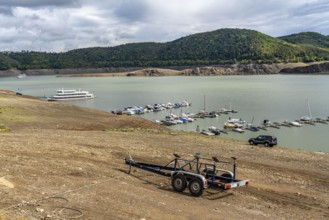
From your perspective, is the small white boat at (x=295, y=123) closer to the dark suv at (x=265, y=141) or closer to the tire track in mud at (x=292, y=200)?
the dark suv at (x=265, y=141)

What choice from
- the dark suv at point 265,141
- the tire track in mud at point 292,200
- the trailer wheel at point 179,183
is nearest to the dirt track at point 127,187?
the tire track in mud at point 292,200

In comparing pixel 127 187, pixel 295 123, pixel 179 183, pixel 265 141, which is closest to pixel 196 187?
pixel 179 183

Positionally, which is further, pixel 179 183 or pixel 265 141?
pixel 265 141

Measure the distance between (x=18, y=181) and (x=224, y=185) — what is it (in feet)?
25.2

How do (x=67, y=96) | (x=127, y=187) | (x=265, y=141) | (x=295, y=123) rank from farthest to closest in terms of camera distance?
(x=67, y=96) → (x=295, y=123) → (x=265, y=141) → (x=127, y=187)

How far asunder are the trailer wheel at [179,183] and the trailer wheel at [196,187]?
34 cm

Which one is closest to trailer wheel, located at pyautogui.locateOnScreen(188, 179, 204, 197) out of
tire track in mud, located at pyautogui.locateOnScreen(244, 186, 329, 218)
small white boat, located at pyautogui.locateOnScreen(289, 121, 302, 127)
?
tire track in mud, located at pyautogui.locateOnScreen(244, 186, 329, 218)

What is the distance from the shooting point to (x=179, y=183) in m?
13.9

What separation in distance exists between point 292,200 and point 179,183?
4.26 meters

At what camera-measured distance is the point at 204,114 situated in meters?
86.4

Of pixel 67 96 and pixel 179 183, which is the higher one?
pixel 179 183

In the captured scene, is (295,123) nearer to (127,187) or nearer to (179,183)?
(179,183)

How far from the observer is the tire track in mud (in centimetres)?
1295

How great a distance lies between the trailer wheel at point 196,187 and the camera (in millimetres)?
13281
